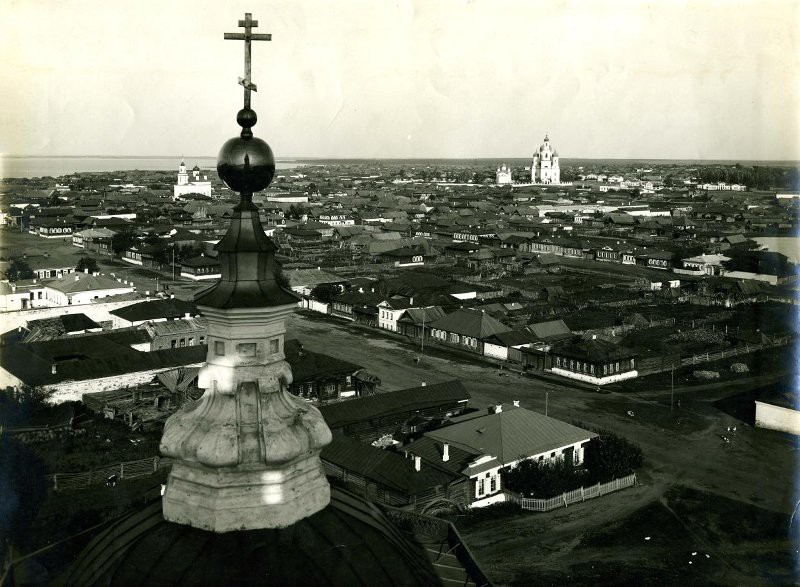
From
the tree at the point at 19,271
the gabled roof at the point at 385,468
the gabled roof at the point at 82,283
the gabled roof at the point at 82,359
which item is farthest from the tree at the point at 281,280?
the tree at the point at 19,271

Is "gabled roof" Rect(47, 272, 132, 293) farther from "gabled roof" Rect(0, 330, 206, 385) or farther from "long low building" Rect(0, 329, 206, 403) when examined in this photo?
"long low building" Rect(0, 329, 206, 403)

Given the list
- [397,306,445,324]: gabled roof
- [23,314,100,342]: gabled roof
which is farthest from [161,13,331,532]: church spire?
[397,306,445,324]: gabled roof

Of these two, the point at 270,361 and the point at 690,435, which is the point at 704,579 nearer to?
the point at 690,435

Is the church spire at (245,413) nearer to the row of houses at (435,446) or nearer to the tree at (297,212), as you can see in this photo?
the row of houses at (435,446)

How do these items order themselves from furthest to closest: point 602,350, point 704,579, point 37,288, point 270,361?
point 37,288, point 602,350, point 704,579, point 270,361

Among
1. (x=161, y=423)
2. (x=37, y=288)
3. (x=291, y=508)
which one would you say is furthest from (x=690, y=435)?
(x=37, y=288)

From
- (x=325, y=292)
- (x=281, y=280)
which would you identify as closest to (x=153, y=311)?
(x=325, y=292)
